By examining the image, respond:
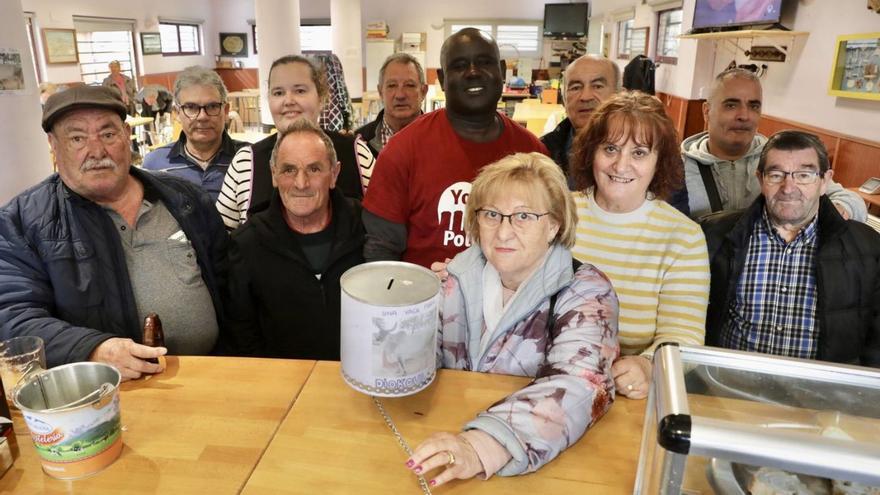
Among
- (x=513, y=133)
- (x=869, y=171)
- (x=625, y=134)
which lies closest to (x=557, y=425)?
(x=625, y=134)

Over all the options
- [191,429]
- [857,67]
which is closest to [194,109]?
[191,429]

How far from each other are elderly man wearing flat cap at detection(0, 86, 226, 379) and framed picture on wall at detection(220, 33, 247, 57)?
1343 cm

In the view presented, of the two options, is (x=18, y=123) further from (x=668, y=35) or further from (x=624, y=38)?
(x=624, y=38)

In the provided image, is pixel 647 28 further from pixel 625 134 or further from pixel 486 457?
pixel 486 457

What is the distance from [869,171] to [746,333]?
8.58 ft

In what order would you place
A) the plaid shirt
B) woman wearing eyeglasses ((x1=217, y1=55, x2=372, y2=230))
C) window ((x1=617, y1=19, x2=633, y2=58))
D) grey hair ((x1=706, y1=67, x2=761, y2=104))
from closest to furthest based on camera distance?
1. the plaid shirt
2. woman wearing eyeglasses ((x1=217, y1=55, x2=372, y2=230))
3. grey hair ((x1=706, y1=67, x2=761, y2=104))
4. window ((x1=617, y1=19, x2=633, y2=58))

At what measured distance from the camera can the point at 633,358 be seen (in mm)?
1312

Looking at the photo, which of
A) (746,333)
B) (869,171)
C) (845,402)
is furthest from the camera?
(869,171)

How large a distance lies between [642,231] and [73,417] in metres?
1.33

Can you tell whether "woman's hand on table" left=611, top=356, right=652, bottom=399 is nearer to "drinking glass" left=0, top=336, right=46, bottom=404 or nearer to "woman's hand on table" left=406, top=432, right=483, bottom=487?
"woman's hand on table" left=406, top=432, right=483, bottom=487

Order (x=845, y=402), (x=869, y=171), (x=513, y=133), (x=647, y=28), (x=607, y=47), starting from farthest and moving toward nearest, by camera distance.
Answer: (x=607, y=47), (x=647, y=28), (x=869, y=171), (x=513, y=133), (x=845, y=402)

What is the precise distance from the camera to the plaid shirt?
172cm

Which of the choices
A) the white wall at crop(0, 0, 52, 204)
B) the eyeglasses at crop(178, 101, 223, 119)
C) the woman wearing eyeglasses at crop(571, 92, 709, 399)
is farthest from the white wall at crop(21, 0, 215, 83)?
the woman wearing eyeglasses at crop(571, 92, 709, 399)

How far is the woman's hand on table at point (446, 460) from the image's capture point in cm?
97
